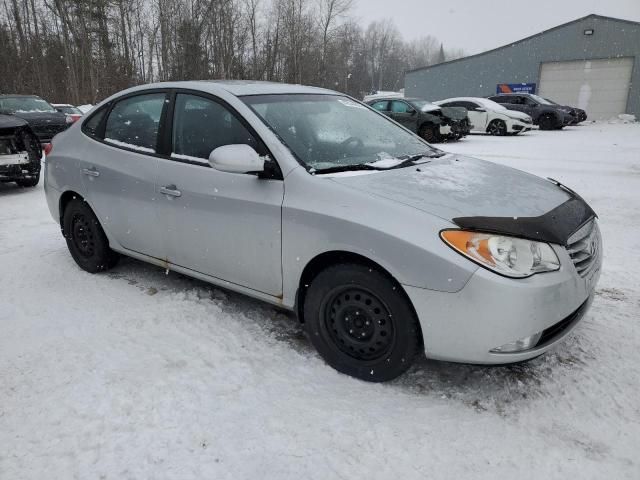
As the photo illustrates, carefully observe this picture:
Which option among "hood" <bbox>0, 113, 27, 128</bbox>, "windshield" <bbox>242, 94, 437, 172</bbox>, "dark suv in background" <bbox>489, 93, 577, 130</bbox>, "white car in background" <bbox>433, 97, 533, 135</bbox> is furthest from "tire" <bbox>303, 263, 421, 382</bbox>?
"dark suv in background" <bbox>489, 93, 577, 130</bbox>

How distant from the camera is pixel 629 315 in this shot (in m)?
3.31

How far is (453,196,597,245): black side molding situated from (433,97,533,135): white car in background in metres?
15.7

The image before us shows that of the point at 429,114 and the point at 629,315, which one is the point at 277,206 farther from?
the point at 429,114

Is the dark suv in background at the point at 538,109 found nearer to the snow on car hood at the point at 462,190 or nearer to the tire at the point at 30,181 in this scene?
the tire at the point at 30,181

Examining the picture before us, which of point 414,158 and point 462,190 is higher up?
point 414,158

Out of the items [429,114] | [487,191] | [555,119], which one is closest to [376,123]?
[487,191]

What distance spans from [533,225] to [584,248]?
1.40ft

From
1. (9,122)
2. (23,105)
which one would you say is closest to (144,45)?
(23,105)

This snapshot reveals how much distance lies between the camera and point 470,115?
17484 millimetres

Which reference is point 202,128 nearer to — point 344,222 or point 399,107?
point 344,222

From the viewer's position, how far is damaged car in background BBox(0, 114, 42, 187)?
23.3ft

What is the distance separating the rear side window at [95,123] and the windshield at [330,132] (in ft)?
5.44

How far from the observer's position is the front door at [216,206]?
279 centimetres

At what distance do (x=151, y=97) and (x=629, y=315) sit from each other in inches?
150
